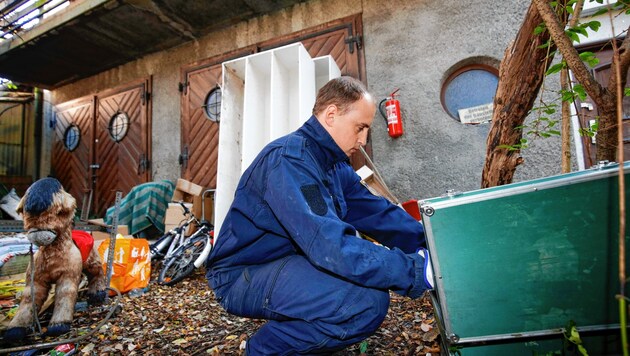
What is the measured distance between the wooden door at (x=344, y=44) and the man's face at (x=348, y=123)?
3.29 metres

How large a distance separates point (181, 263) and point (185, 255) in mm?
123

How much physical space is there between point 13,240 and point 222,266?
3.35 meters

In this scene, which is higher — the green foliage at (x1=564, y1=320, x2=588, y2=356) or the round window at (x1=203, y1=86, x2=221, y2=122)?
the round window at (x1=203, y1=86, x2=221, y2=122)

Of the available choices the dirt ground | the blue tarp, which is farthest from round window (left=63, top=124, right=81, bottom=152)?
the dirt ground

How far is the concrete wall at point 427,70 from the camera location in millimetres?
4211

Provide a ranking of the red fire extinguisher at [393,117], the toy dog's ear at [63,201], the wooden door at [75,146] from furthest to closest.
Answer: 1. the wooden door at [75,146]
2. the red fire extinguisher at [393,117]
3. the toy dog's ear at [63,201]

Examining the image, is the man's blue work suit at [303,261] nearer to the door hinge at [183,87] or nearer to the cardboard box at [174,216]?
the cardboard box at [174,216]

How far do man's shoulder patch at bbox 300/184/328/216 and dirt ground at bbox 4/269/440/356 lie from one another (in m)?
1.03

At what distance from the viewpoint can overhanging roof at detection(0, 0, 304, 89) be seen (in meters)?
5.66

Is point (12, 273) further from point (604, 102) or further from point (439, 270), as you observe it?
point (604, 102)

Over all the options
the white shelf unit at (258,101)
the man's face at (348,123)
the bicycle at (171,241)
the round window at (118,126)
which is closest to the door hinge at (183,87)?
the round window at (118,126)

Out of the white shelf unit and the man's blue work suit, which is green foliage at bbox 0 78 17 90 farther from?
the man's blue work suit

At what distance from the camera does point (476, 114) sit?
434 centimetres

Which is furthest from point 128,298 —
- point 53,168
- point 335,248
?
point 53,168
